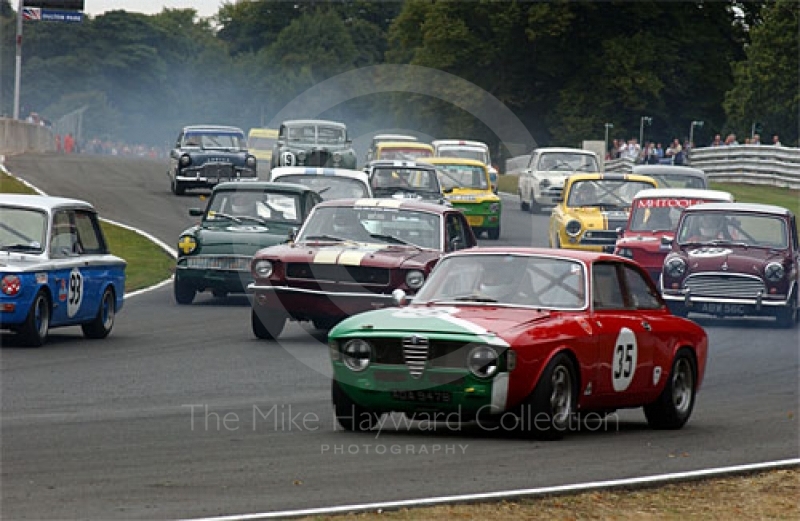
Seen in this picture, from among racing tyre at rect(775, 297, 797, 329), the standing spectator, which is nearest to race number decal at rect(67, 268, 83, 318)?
racing tyre at rect(775, 297, 797, 329)

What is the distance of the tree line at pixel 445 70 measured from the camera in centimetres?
8381

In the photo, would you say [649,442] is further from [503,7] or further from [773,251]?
[503,7]

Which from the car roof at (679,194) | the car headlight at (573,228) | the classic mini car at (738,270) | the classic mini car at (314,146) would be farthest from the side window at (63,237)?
the classic mini car at (314,146)

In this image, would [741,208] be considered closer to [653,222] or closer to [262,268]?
[653,222]

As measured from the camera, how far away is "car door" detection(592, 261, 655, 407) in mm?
11031

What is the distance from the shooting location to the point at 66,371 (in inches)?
553

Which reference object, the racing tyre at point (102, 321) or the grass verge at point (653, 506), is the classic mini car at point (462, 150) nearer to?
the racing tyre at point (102, 321)

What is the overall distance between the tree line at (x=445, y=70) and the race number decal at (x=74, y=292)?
43.2 m

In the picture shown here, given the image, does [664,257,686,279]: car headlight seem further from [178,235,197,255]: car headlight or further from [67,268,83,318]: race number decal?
[67,268,83,318]: race number decal

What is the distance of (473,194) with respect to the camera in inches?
1344

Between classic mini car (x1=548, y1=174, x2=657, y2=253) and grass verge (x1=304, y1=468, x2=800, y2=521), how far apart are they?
62.3ft

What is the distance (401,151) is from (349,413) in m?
30.9

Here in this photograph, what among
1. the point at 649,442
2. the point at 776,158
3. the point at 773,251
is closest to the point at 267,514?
the point at 649,442

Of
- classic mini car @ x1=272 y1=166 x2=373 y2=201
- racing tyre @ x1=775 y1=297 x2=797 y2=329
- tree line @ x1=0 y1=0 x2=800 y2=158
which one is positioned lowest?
racing tyre @ x1=775 y1=297 x2=797 y2=329
